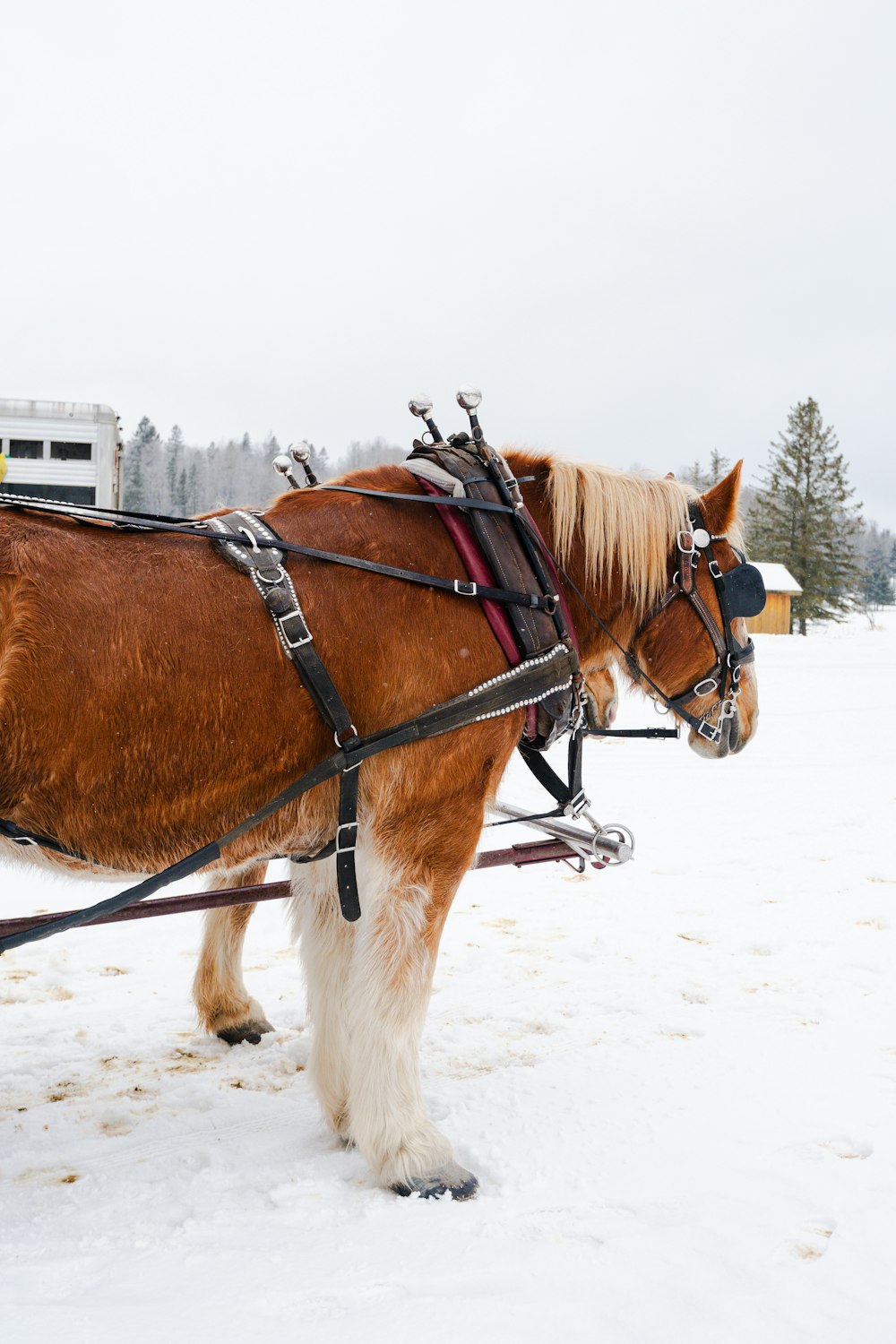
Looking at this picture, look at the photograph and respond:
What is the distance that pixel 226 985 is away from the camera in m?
3.42

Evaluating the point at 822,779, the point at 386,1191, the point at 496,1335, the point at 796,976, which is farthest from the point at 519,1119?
the point at 822,779

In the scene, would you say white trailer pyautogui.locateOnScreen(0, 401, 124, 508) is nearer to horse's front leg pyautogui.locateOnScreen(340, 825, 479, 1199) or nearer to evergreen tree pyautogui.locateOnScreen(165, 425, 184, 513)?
horse's front leg pyautogui.locateOnScreen(340, 825, 479, 1199)

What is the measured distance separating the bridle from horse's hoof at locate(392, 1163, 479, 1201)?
63.1 inches

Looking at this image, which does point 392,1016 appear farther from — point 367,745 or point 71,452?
point 71,452

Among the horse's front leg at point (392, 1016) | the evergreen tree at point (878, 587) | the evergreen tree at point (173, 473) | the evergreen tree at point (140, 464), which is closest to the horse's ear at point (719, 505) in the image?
the horse's front leg at point (392, 1016)

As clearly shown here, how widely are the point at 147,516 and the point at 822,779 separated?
6.79 meters

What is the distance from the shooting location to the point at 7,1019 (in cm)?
344

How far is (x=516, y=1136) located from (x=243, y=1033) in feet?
3.94

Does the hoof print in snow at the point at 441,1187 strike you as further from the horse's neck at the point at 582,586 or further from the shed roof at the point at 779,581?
the shed roof at the point at 779,581

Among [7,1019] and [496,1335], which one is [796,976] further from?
[7,1019]

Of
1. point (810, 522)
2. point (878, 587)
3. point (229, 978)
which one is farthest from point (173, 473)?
point (229, 978)

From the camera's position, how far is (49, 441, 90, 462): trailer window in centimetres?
2020

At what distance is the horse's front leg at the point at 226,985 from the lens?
342 centimetres

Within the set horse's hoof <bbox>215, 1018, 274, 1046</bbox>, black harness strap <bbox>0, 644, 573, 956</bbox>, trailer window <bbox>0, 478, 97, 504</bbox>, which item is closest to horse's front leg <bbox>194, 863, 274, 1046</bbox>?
horse's hoof <bbox>215, 1018, 274, 1046</bbox>
